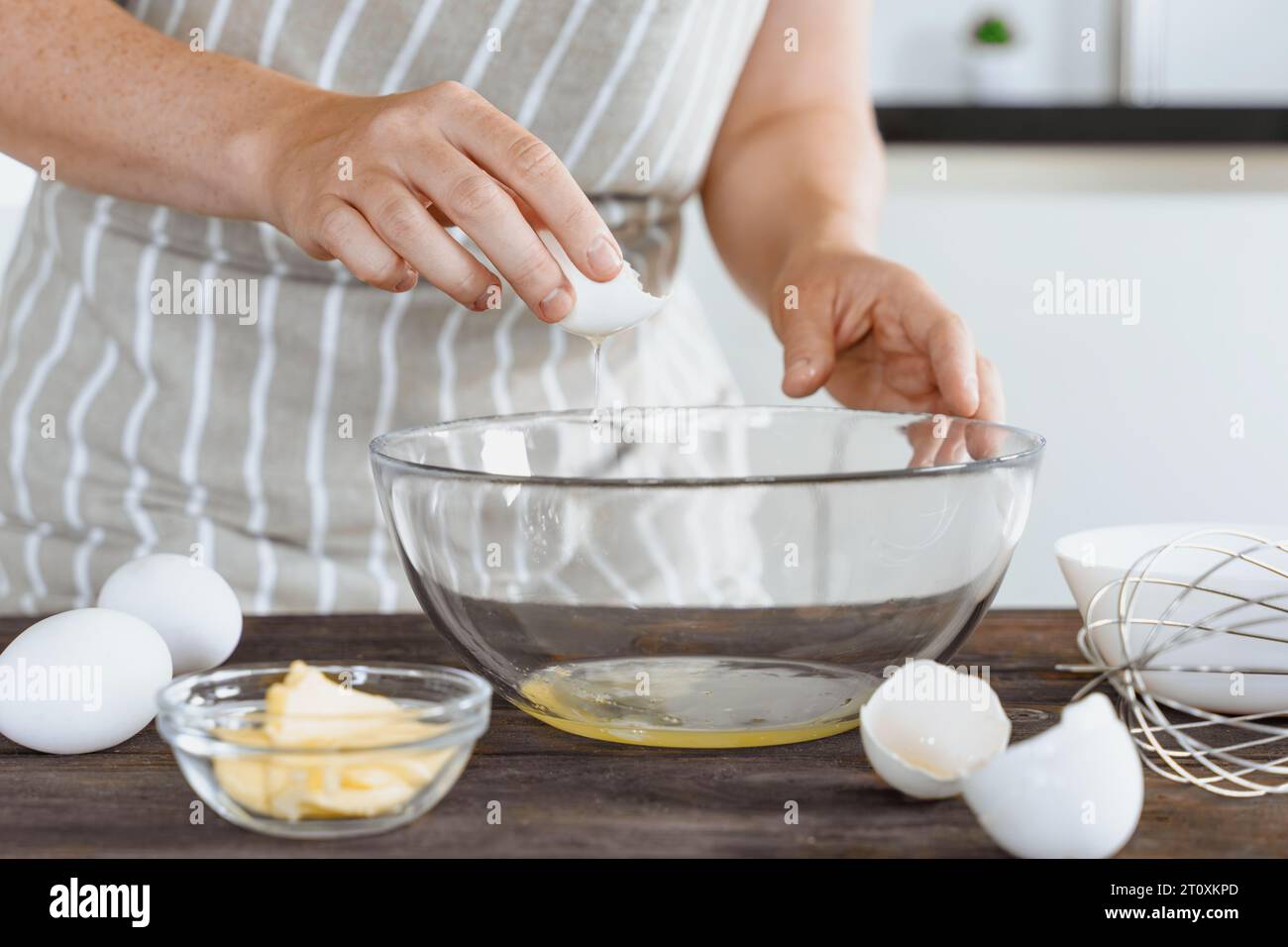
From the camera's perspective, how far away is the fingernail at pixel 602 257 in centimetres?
60

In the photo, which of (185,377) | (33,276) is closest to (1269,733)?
(185,377)

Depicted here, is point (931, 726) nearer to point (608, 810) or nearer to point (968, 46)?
point (608, 810)

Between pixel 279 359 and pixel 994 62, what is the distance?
5.04 ft

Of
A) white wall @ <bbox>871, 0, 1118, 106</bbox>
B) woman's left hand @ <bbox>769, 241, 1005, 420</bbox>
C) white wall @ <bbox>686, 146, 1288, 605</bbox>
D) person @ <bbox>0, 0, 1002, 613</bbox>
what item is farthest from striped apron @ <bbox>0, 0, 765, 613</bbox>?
white wall @ <bbox>871, 0, 1118, 106</bbox>

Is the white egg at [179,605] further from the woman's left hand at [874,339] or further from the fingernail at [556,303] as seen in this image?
the woman's left hand at [874,339]

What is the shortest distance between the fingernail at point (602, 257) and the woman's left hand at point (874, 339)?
0.72 feet

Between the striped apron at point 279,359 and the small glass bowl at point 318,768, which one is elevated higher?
the striped apron at point 279,359

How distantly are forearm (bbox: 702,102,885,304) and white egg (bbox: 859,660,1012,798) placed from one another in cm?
55

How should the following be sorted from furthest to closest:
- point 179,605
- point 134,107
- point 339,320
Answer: point 339,320 < point 134,107 < point 179,605

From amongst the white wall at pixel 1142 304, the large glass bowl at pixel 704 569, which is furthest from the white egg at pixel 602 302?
the white wall at pixel 1142 304

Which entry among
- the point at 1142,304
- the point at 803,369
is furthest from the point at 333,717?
the point at 1142,304

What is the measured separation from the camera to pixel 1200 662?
56 cm

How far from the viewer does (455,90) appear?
617 millimetres
